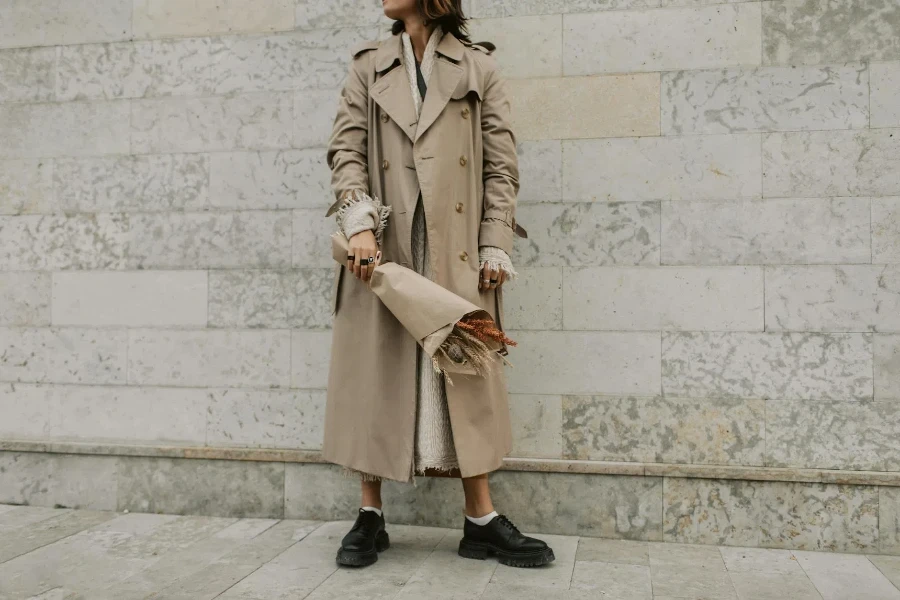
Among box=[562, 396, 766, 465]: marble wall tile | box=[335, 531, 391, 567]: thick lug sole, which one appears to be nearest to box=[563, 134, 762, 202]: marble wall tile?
box=[562, 396, 766, 465]: marble wall tile

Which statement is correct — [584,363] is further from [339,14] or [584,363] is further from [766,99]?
[339,14]

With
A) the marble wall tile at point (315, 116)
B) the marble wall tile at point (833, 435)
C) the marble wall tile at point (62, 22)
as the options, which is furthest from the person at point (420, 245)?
the marble wall tile at point (62, 22)

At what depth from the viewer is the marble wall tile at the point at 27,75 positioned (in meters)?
4.44

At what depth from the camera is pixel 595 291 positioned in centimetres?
391

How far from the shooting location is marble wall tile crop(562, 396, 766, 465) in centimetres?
376

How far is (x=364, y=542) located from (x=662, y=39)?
270 centimetres

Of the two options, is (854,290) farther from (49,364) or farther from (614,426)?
(49,364)

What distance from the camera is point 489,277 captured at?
3.43 meters

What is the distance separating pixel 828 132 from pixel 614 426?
1.68m

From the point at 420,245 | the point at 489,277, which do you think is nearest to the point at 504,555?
the point at 489,277

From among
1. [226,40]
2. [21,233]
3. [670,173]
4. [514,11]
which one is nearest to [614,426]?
[670,173]

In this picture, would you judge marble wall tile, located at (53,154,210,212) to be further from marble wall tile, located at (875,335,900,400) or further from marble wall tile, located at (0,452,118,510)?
marble wall tile, located at (875,335,900,400)

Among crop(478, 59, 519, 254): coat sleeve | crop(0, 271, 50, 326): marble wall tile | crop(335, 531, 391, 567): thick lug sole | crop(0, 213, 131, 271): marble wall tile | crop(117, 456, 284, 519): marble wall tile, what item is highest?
crop(478, 59, 519, 254): coat sleeve

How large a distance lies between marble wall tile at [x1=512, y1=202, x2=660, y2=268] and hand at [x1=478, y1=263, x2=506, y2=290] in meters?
0.53
